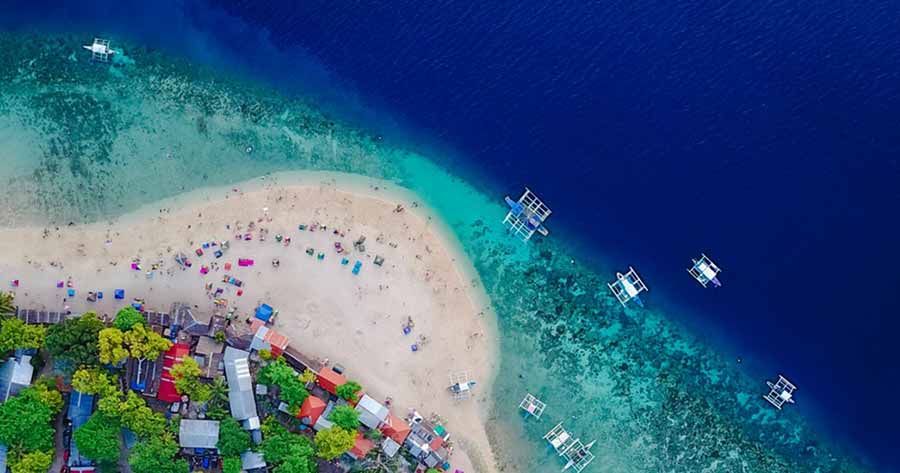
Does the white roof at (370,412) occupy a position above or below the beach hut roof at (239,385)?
above

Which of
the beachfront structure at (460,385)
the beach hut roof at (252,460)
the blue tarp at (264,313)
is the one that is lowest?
the beach hut roof at (252,460)

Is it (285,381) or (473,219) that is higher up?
(473,219)

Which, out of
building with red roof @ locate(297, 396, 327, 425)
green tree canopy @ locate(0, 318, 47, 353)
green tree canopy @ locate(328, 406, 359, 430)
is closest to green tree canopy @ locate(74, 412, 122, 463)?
green tree canopy @ locate(0, 318, 47, 353)

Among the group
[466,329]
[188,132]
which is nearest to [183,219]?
[188,132]

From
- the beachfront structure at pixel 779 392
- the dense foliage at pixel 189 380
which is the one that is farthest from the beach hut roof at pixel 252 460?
the beachfront structure at pixel 779 392

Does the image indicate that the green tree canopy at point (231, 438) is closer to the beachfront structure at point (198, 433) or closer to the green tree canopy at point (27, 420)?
the beachfront structure at point (198, 433)

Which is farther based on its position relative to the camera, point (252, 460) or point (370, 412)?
point (370, 412)

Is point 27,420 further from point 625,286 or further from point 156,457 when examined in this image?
point 625,286

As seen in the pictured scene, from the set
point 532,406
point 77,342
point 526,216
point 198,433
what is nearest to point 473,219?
point 526,216
